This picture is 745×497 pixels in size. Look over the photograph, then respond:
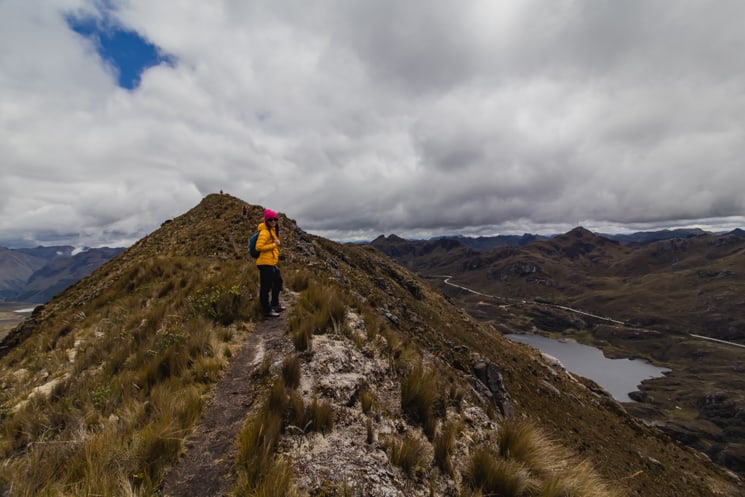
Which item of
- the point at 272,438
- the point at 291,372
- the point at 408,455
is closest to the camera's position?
the point at 272,438

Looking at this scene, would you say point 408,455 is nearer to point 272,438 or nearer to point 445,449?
point 445,449

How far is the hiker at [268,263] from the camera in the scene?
11.3 metres

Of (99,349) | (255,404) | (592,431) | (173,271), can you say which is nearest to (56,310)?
(173,271)

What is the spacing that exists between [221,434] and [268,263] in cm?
636

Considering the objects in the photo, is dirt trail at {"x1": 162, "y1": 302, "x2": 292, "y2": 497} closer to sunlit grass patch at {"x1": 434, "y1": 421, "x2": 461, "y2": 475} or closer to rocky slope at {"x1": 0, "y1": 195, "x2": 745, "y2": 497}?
rocky slope at {"x1": 0, "y1": 195, "x2": 745, "y2": 497}

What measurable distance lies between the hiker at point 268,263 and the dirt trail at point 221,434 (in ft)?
7.72

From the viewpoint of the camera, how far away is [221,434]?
5656 mm

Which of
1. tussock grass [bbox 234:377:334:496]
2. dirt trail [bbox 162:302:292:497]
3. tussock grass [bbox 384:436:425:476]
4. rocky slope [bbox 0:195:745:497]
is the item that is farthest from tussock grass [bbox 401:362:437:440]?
dirt trail [bbox 162:302:292:497]

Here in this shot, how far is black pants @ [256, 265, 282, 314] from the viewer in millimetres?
11445

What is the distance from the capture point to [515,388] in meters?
34.6

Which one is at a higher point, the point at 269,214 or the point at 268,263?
the point at 269,214

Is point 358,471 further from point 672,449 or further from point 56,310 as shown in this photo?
point 672,449

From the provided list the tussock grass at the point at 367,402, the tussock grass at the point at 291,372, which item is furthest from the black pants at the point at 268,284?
the tussock grass at the point at 367,402

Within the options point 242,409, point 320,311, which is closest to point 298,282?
point 320,311
